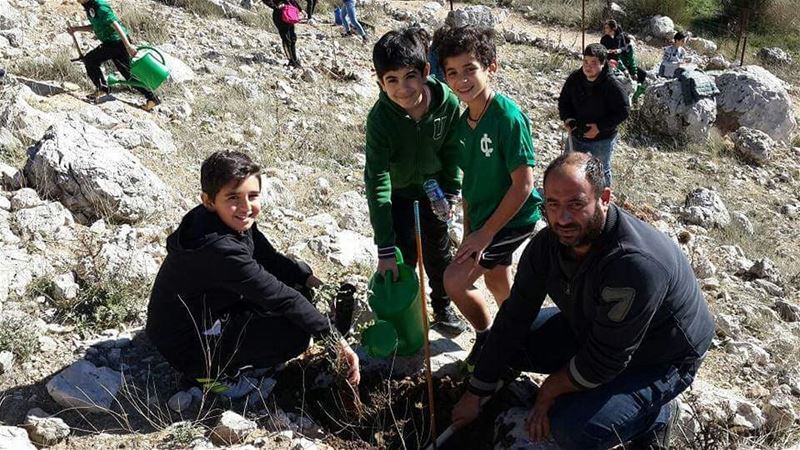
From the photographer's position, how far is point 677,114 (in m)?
8.68

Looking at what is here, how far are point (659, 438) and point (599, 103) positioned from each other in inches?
112

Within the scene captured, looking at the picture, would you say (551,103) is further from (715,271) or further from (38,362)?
(38,362)

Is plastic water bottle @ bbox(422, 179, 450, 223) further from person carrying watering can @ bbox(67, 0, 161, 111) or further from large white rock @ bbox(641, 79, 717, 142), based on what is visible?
large white rock @ bbox(641, 79, 717, 142)

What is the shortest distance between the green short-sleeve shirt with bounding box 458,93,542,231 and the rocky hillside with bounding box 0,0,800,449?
2.40 ft

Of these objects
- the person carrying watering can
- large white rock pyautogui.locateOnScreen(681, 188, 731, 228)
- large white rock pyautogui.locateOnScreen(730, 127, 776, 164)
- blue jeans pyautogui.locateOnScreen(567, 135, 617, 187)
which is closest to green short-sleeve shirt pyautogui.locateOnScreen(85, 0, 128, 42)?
the person carrying watering can

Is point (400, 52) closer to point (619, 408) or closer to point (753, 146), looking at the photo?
point (619, 408)

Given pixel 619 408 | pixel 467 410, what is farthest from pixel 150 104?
pixel 619 408

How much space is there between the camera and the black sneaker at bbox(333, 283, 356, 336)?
3.05 meters

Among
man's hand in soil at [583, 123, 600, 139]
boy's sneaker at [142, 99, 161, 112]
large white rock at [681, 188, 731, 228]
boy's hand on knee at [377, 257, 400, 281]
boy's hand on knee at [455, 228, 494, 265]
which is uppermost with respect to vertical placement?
boy's hand on knee at [455, 228, 494, 265]

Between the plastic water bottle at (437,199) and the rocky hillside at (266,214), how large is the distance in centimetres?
66

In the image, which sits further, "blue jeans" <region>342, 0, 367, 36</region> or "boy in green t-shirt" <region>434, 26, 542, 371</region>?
"blue jeans" <region>342, 0, 367, 36</region>

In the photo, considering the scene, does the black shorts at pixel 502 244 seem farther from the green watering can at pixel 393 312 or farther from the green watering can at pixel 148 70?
the green watering can at pixel 148 70

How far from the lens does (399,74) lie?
2760 millimetres

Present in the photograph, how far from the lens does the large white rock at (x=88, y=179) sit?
12.9 feet
